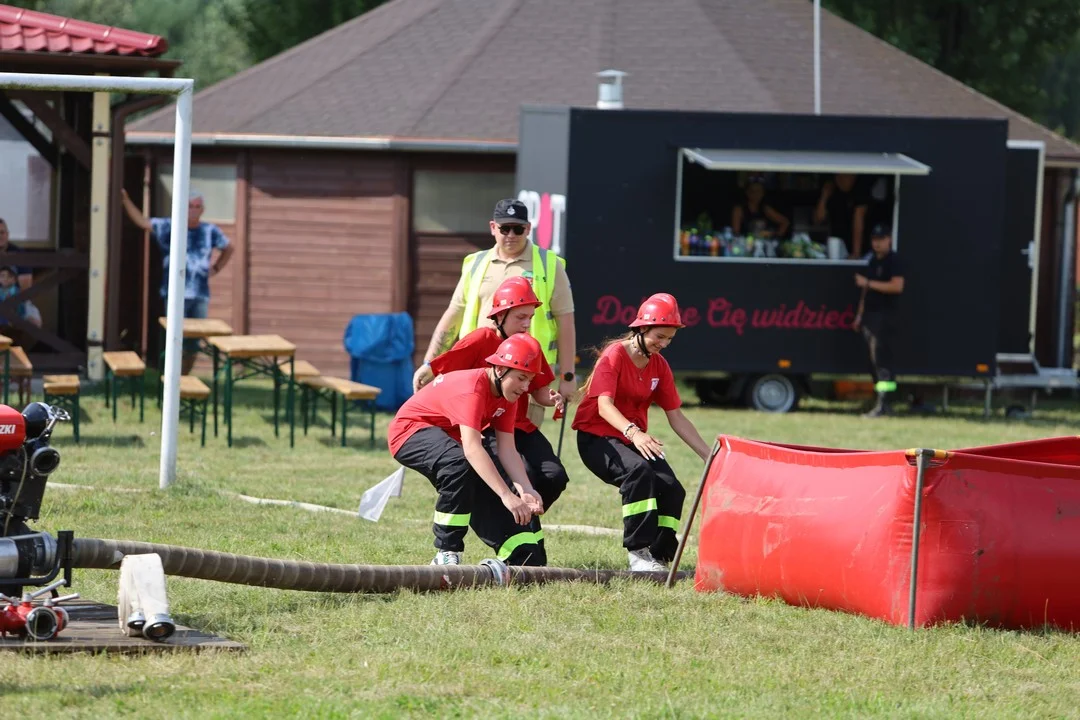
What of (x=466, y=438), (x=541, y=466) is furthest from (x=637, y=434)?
(x=466, y=438)

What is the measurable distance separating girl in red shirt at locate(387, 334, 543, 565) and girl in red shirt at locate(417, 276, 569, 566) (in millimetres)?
144

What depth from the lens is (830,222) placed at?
18156 millimetres

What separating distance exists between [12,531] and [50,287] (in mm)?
9180

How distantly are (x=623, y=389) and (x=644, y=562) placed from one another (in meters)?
0.84

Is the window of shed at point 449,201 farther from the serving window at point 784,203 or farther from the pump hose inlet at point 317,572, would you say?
the pump hose inlet at point 317,572

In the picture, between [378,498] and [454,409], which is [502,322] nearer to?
[454,409]

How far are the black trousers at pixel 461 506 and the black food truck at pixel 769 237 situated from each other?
27.3ft

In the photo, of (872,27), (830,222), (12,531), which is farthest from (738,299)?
(12,531)

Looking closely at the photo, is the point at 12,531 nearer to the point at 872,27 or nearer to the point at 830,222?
the point at 830,222

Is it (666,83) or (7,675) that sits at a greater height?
(666,83)

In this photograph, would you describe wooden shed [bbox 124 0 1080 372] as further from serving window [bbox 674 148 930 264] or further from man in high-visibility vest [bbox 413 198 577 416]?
man in high-visibility vest [bbox 413 198 577 416]

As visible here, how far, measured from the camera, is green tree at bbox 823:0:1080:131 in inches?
957

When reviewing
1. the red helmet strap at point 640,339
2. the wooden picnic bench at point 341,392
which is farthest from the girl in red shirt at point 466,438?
the wooden picnic bench at point 341,392

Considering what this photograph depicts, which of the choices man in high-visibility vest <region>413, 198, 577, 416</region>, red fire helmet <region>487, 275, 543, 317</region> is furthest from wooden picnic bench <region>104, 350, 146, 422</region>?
red fire helmet <region>487, 275, 543, 317</region>
